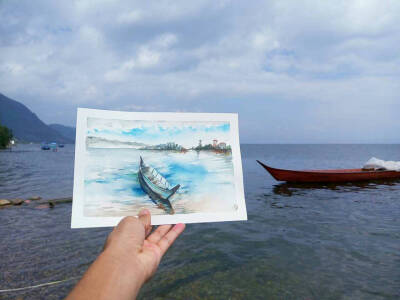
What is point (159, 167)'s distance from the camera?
9.29 ft

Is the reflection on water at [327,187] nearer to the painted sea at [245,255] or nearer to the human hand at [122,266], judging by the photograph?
the painted sea at [245,255]

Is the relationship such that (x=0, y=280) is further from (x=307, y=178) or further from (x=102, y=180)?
(x=307, y=178)

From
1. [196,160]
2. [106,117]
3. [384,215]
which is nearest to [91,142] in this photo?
[106,117]

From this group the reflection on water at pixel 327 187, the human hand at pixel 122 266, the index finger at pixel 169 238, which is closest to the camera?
the human hand at pixel 122 266

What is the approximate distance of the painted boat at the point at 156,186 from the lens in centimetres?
274

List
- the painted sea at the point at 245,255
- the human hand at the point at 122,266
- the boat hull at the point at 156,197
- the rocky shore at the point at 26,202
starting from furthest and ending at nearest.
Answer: the rocky shore at the point at 26,202 < the painted sea at the point at 245,255 < the boat hull at the point at 156,197 < the human hand at the point at 122,266

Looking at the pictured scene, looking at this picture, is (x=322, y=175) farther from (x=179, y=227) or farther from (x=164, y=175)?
(x=179, y=227)

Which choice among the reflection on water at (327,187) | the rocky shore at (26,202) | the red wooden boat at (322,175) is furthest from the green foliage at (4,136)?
the reflection on water at (327,187)

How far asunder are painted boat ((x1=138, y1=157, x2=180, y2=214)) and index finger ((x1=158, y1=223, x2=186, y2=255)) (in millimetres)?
254

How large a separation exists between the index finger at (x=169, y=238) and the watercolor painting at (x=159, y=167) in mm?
188

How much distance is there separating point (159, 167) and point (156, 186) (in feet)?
0.65

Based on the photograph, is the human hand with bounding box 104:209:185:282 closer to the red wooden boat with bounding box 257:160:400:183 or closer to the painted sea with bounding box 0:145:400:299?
the painted sea with bounding box 0:145:400:299

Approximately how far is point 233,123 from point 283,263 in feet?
23.6

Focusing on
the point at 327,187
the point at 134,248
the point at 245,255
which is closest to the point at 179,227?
the point at 134,248
